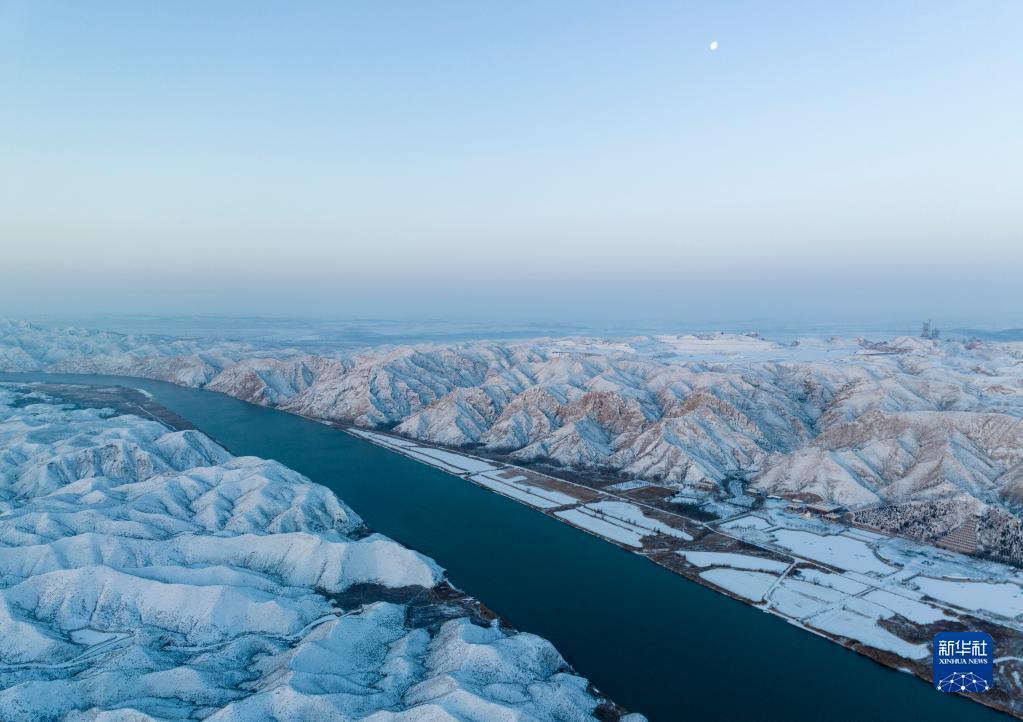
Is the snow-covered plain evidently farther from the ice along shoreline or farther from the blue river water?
the blue river water

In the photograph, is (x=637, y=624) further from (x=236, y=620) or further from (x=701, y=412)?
(x=701, y=412)

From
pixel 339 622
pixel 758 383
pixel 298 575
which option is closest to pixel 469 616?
pixel 339 622

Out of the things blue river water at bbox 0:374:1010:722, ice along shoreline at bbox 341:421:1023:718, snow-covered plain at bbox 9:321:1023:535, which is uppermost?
snow-covered plain at bbox 9:321:1023:535

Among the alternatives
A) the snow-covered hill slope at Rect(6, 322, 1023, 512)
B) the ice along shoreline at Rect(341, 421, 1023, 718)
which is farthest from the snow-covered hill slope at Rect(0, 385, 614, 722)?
the snow-covered hill slope at Rect(6, 322, 1023, 512)

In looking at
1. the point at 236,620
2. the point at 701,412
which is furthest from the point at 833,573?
the point at 236,620

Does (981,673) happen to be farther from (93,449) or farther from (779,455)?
(93,449)

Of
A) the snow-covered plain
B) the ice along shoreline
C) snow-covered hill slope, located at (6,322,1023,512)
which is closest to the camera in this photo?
the ice along shoreline

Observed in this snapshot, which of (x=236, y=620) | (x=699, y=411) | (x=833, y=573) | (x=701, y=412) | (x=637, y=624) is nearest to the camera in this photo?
(x=236, y=620)
